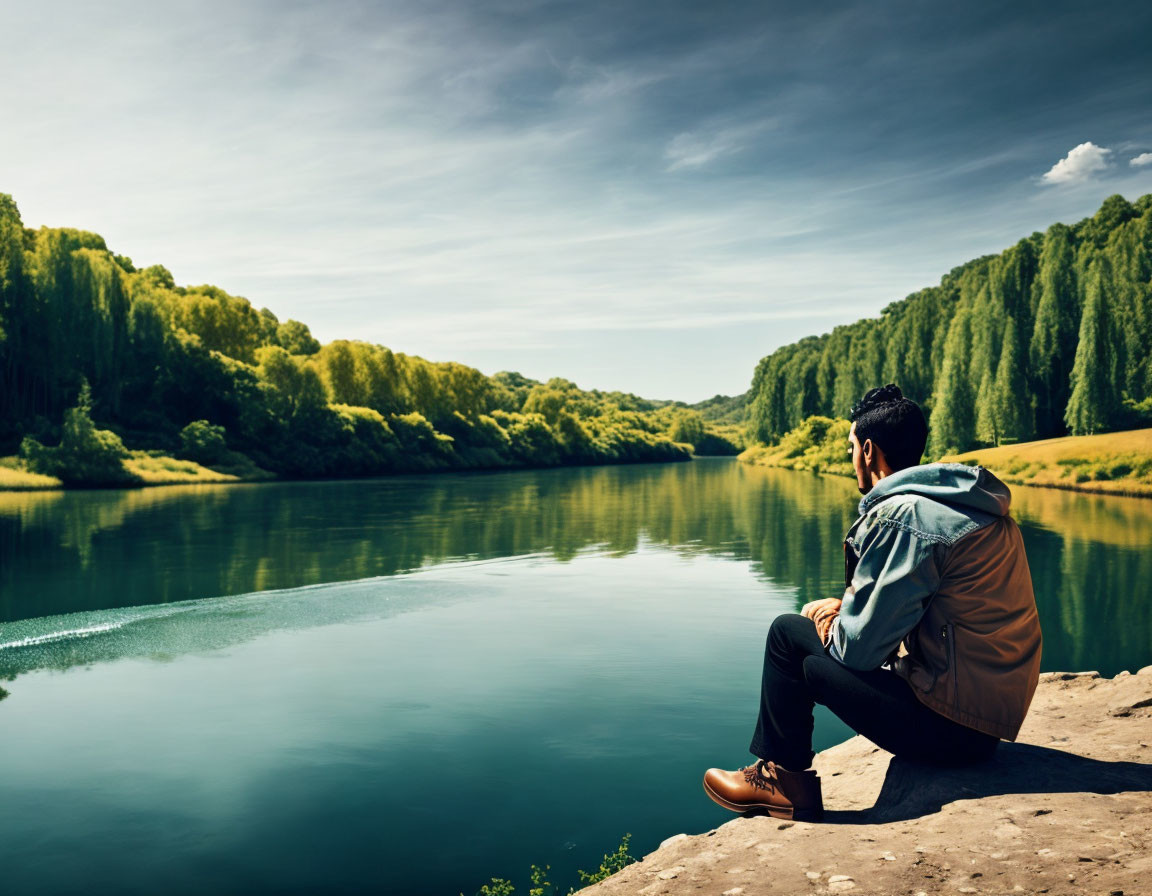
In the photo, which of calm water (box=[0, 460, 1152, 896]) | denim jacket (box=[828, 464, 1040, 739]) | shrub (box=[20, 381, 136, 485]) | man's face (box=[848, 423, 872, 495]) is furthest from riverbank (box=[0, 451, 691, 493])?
denim jacket (box=[828, 464, 1040, 739])

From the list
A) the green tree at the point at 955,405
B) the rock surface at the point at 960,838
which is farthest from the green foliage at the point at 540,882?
the green tree at the point at 955,405

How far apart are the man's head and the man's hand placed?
1.67 ft

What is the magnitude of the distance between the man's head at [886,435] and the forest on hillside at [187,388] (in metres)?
46.2

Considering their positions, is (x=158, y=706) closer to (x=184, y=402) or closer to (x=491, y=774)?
(x=491, y=774)

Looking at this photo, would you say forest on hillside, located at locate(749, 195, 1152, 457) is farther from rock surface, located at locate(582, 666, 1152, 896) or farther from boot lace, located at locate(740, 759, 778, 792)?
boot lace, located at locate(740, 759, 778, 792)

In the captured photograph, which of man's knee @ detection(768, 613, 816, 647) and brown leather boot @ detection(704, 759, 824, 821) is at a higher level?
man's knee @ detection(768, 613, 816, 647)

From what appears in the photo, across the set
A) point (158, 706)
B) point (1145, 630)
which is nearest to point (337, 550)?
point (158, 706)

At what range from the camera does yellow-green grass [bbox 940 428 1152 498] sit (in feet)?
104

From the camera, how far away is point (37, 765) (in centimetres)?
654

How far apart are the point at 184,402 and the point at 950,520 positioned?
197 ft

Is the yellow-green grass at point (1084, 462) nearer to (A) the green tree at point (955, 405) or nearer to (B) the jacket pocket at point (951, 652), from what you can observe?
(A) the green tree at point (955, 405)

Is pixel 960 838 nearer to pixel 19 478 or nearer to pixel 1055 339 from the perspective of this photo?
pixel 1055 339

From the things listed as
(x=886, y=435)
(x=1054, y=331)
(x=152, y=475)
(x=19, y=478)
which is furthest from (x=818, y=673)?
(x=152, y=475)

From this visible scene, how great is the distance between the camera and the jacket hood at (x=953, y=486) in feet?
9.89
